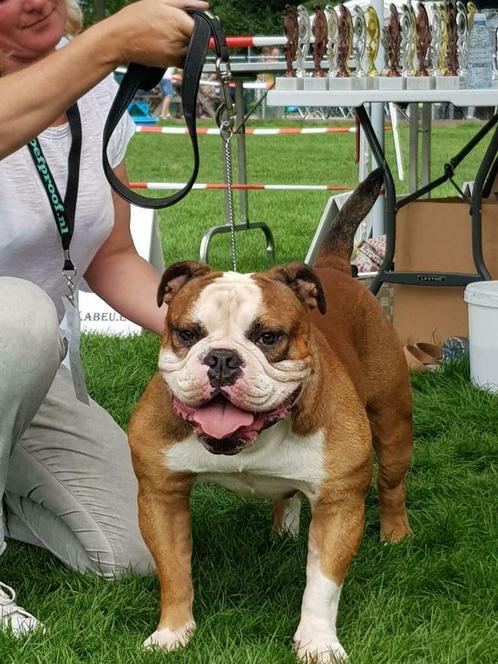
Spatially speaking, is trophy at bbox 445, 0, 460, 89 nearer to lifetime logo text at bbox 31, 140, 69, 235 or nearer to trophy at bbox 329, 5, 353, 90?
trophy at bbox 329, 5, 353, 90

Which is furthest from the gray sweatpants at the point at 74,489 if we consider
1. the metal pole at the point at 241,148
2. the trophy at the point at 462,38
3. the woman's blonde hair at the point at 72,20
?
the metal pole at the point at 241,148

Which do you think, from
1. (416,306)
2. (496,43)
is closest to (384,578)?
(416,306)

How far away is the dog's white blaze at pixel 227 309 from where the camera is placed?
252 centimetres

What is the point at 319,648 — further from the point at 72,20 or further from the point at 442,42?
the point at 442,42

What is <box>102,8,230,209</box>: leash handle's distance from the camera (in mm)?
2374

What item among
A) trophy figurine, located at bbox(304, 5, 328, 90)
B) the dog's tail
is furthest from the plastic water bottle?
the dog's tail

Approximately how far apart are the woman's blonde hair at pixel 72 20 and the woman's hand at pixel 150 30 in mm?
1175

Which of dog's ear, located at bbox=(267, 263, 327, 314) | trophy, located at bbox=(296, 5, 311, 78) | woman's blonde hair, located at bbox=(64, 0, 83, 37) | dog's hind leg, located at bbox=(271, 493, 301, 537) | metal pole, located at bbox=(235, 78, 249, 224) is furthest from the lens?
metal pole, located at bbox=(235, 78, 249, 224)

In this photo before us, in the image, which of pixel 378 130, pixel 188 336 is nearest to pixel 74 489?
pixel 188 336

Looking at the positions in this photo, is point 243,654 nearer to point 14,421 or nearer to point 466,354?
point 14,421

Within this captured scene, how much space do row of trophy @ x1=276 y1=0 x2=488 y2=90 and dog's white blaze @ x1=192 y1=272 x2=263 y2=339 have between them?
3.03 meters

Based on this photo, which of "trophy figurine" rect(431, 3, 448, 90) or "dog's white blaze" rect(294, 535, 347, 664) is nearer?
"dog's white blaze" rect(294, 535, 347, 664)

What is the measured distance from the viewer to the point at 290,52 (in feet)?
19.0

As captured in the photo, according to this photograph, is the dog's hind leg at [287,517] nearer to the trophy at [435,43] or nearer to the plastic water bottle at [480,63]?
the plastic water bottle at [480,63]
